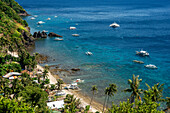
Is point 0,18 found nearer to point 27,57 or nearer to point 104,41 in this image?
point 27,57

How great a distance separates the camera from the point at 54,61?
99.8m

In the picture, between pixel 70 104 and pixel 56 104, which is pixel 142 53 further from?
pixel 56 104

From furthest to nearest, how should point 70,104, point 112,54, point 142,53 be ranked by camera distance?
point 112,54, point 142,53, point 70,104

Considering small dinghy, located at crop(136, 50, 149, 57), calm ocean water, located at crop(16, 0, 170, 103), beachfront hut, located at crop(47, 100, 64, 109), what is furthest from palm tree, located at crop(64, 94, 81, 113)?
small dinghy, located at crop(136, 50, 149, 57)

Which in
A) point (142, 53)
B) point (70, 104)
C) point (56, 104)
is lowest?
point (56, 104)

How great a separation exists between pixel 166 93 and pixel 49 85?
4812 cm

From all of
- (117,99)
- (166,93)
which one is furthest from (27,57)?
(166,93)

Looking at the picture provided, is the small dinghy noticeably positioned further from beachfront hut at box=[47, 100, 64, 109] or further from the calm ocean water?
beachfront hut at box=[47, 100, 64, 109]

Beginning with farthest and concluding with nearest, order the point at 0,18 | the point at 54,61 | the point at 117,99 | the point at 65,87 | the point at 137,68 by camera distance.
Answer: the point at 0,18
the point at 54,61
the point at 137,68
the point at 65,87
the point at 117,99

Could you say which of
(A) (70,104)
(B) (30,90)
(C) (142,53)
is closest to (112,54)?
(C) (142,53)

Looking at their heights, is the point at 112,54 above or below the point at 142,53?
below

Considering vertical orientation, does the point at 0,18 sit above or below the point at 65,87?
above

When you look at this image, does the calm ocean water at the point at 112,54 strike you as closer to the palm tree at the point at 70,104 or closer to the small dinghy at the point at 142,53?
the small dinghy at the point at 142,53

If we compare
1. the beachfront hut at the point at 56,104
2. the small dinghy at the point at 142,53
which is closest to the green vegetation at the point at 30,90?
the beachfront hut at the point at 56,104
